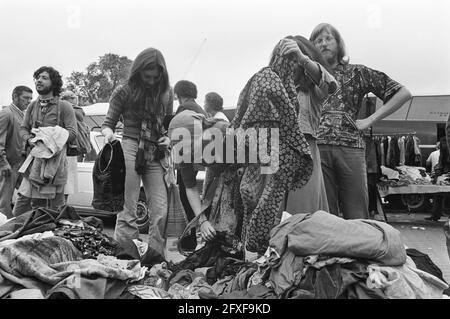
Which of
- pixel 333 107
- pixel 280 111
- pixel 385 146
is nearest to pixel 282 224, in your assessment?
pixel 280 111

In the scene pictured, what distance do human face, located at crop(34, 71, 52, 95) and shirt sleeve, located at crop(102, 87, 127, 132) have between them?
982mm

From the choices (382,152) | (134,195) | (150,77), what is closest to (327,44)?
(150,77)

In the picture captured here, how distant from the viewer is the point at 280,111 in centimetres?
289

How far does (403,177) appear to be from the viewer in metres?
9.61

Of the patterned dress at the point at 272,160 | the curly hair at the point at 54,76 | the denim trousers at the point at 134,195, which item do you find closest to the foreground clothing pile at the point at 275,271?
the patterned dress at the point at 272,160

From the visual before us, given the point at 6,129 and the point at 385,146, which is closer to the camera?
the point at 6,129

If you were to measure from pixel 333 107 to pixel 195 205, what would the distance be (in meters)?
1.25

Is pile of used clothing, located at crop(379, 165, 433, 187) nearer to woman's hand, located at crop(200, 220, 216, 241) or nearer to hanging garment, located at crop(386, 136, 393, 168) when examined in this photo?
hanging garment, located at crop(386, 136, 393, 168)

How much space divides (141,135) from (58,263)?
1.52 meters

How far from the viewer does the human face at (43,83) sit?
453 centimetres

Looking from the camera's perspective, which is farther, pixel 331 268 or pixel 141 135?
pixel 141 135

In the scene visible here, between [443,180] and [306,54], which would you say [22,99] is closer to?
[306,54]

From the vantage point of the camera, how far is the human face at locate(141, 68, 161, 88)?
397cm

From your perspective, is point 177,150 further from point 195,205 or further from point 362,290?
point 362,290
